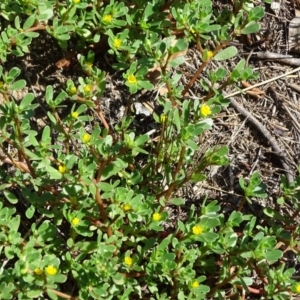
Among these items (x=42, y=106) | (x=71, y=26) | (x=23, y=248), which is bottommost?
(x=23, y=248)

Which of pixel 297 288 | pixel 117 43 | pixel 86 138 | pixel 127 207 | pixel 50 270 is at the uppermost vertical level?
pixel 117 43

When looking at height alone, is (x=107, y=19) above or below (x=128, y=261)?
above

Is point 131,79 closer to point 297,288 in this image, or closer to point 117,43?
point 117,43

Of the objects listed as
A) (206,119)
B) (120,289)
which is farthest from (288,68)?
(120,289)

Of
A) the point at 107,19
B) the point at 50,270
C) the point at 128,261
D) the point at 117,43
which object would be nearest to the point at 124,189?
the point at 128,261

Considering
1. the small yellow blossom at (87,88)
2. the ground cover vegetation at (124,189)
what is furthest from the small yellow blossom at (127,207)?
the small yellow blossom at (87,88)

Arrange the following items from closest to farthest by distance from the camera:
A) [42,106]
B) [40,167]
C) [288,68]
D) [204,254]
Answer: [40,167] → [204,254] → [42,106] → [288,68]

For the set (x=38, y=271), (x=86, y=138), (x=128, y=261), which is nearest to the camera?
(x=38, y=271)

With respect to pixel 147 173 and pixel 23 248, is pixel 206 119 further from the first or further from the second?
pixel 23 248

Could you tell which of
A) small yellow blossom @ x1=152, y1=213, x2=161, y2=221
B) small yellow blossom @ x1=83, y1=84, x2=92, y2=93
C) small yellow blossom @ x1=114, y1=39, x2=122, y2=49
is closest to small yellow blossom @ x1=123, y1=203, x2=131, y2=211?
small yellow blossom @ x1=152, y1=213, x2=161, y2=221
